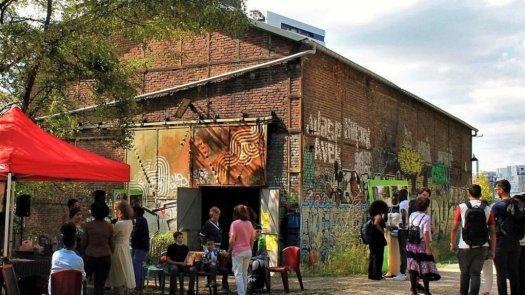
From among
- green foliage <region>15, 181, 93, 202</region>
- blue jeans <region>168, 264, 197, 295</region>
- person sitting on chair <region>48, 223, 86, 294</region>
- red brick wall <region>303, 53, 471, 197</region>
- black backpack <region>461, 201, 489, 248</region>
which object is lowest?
blue jeans <region>168, 264, 197, 295</region>

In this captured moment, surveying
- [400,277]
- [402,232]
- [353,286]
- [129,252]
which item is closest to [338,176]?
[402,232]

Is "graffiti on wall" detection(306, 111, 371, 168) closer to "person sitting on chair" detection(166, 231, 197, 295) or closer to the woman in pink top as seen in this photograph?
"person sitting on chair" detection(166, 231, 197, 295)

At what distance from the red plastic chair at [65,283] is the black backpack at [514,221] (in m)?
6.02

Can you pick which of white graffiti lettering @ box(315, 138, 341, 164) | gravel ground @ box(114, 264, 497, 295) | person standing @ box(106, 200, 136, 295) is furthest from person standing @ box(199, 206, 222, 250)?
white graffiti lettering @ box(315, 138, 341, 164)

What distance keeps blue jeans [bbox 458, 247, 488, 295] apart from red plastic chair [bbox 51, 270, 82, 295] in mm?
5250

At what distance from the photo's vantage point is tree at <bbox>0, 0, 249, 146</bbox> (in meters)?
12.0

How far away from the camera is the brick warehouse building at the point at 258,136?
51.6 feet

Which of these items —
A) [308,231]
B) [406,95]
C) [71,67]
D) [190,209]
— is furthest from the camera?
[406,95]

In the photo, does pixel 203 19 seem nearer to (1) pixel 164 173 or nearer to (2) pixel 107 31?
(2) pixel 107 31

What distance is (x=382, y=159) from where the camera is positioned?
67.1ft

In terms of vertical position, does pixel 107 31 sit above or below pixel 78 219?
above

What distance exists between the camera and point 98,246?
8594mm

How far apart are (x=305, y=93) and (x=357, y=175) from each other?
3773mm

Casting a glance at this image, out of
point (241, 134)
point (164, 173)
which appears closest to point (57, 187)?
point (164, 173)
